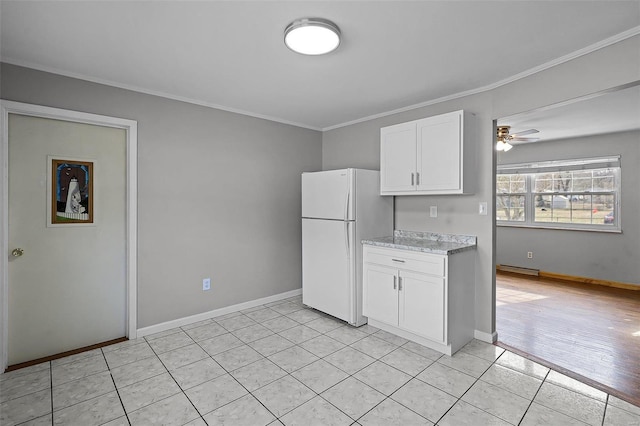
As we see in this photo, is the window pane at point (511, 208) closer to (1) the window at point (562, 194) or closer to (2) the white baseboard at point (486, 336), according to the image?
(1) the window at point (562, 194)

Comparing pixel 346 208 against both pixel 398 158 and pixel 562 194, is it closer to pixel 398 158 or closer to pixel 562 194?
pixel 398 158

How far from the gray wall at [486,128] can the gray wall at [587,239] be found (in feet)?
11.6

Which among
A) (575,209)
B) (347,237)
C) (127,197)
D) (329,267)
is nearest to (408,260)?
(347,237)

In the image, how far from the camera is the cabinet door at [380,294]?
10.0 feet

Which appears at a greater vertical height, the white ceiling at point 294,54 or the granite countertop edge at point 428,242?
the white ceiling at point 294,54

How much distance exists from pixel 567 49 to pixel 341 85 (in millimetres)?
1719

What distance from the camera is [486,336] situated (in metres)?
2.98

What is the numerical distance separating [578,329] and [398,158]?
2.60 metres

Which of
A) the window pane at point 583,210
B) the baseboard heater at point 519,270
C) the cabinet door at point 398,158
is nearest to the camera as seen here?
the cabinet door at point 398,158

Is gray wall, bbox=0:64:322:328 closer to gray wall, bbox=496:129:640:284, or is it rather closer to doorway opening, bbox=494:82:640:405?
doorway opening, bbox=494:82:640:405

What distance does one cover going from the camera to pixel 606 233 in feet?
16.5

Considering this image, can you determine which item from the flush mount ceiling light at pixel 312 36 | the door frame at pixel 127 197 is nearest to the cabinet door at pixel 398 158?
the flush mount ceiling light at pixel 312 36

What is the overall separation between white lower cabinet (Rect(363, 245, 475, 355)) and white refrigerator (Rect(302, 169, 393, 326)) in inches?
6.7

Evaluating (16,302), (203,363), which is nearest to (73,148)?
(16,302)
